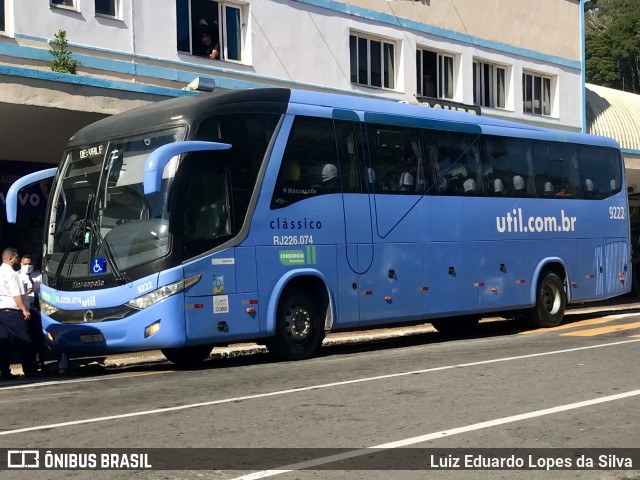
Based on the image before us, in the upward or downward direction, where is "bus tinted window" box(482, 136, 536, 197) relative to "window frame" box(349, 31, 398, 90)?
downward

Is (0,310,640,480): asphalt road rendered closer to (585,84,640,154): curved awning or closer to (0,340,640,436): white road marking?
(0,340,640,436): white road marking

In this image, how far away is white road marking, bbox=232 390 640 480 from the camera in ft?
22.0

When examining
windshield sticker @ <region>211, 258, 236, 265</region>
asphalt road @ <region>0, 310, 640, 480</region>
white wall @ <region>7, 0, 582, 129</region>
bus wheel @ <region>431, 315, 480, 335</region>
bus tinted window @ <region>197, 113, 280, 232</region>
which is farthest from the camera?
bus wheel @ <region>431, 315, 480, 335</region>

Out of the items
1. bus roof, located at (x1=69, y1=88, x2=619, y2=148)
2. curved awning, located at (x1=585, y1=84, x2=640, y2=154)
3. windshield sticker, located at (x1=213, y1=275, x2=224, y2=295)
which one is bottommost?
windshield sticker, located at (x1=213, y1=275, x2=224, y2=295)

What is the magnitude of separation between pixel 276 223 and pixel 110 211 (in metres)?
2.34

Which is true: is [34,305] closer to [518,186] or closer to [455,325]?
[455,325]

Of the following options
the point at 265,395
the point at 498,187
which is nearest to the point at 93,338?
the point at 265,395

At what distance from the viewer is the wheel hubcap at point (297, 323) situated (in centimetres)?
1393

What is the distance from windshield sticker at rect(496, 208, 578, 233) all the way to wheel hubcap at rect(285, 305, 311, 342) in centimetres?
511

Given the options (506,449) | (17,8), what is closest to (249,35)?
(17,8)

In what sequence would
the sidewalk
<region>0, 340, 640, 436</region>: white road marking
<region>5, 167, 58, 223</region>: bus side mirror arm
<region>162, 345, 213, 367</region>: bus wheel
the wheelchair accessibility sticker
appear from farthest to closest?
the sidewalk, <region>162, 345, 213, 367</region>: bus wheel, <region>5, 167, 58, 223</region>: bus side mirror arm, the wheelchair accessibility sticker, <region>0, 340, 640, 436</region>: white road marking

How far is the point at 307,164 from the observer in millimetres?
14047

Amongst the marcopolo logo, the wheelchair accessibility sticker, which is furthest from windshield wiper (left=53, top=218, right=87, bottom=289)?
the marcopolo logo

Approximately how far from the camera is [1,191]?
1981 cm
